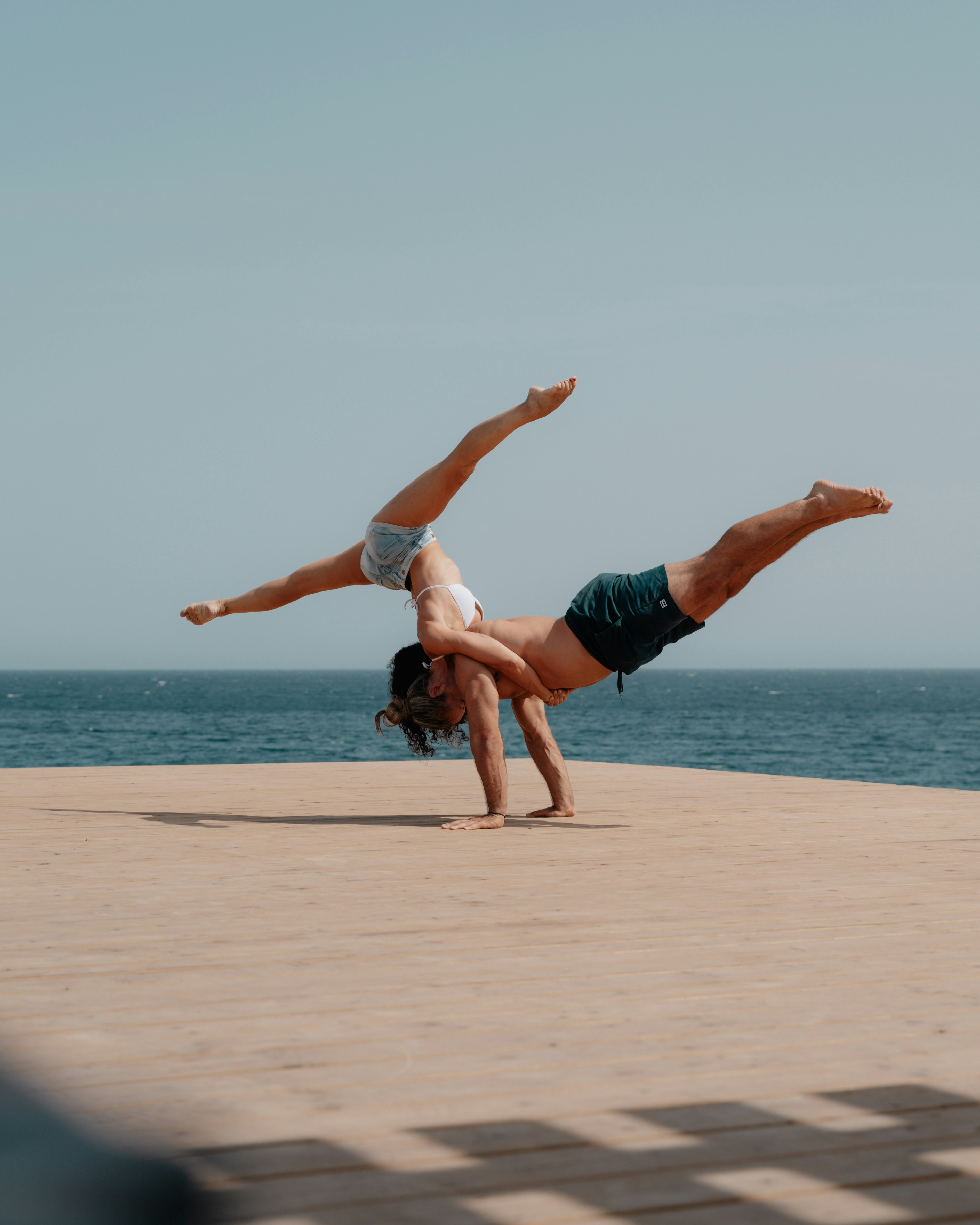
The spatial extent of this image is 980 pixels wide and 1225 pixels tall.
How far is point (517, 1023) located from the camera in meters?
2.30

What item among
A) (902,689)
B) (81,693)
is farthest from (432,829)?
(902,689)

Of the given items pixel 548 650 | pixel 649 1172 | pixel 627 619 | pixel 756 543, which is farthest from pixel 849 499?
pixel 649 1172

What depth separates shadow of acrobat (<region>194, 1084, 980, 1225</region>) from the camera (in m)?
1.50

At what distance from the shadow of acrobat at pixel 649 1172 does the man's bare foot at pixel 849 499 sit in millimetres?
3520

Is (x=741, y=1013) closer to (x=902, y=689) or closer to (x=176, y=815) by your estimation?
(x=176, y=815)

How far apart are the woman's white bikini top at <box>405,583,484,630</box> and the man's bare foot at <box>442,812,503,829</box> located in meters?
0.87

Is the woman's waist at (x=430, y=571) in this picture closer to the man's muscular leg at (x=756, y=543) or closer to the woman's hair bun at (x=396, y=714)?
the woman's hair bun at (x=396, y=714)

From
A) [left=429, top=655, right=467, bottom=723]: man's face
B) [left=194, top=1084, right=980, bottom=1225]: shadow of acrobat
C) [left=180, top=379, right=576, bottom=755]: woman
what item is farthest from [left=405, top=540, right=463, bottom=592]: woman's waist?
[left=194, top=1084, right=980, bottom=1225]: shadow of acrobat

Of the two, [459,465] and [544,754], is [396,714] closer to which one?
[544,754]

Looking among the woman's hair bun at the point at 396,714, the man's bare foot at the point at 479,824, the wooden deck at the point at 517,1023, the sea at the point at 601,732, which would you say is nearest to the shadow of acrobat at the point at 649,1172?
the wooden deck at the point at 517,1023

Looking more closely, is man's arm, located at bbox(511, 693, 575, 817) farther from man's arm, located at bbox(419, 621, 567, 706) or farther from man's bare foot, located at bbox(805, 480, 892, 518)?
man's bare foot, located at bbox(805, 480, 892, 518)

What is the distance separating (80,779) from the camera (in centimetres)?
819

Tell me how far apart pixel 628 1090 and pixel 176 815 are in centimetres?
448

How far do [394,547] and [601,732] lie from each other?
183ft
